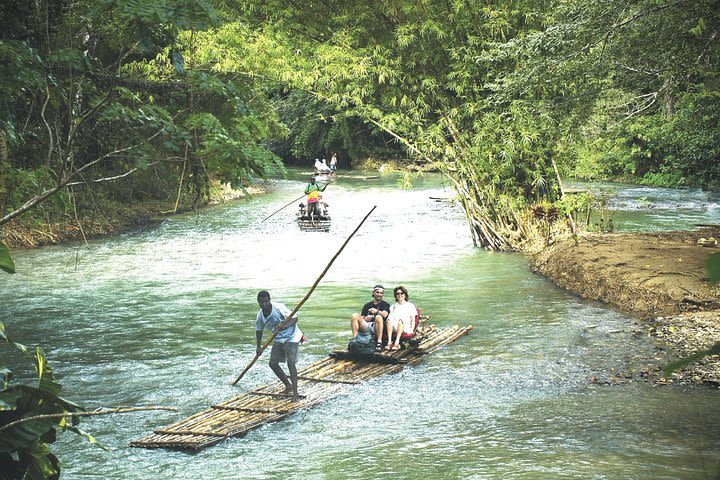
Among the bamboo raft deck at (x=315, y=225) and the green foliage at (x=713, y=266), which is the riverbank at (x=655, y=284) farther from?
the green foliage at (x=713, y=266)

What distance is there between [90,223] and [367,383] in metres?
12.4

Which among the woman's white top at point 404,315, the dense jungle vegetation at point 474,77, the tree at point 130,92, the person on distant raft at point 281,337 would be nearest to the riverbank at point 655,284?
the dense jungle vegetation at point 474,77

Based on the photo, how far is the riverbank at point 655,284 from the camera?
40.9ft

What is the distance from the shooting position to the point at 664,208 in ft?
98.3

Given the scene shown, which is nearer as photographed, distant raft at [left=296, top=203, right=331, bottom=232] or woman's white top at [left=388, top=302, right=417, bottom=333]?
woman's white top at [left=388, top=302, right=417, bottom=333]

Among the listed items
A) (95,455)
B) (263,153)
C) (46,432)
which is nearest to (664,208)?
(263,153)

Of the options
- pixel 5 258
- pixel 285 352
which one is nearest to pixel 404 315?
pixel 285 352

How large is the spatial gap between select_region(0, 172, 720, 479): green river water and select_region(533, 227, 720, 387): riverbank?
1.35 ft

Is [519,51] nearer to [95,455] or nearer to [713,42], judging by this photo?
[713,42]

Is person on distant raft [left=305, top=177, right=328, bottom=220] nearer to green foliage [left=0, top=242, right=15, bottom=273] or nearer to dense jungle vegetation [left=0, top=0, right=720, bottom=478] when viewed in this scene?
dense jungle vegetation [left=0, top=0, right=720, bottom=478]

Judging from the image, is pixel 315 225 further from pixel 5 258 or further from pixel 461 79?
pixel 5 258

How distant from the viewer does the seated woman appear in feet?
41.6

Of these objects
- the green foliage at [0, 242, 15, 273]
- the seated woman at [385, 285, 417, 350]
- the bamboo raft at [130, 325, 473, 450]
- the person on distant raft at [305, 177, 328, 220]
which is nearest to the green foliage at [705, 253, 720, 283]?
the green foliage at [0, 242, 15, 273]

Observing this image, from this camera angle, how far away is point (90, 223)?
851 inches
